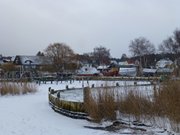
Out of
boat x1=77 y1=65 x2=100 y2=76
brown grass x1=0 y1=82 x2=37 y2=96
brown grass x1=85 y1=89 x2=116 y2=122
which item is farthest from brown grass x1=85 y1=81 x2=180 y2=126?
boat x1=77 y1=65 x2=100 y2=76

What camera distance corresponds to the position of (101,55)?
107438 millimetres

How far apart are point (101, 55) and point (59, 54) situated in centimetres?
3798

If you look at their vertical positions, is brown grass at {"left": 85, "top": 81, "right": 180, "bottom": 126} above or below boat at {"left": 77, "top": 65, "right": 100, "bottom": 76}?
below

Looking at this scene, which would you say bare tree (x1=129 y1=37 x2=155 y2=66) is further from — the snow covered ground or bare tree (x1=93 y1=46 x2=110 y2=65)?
the snow covered ground

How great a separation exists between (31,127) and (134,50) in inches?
3079

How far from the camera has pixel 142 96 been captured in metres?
10.2

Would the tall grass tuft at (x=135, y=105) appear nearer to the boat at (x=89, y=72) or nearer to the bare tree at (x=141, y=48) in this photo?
the boat at (x=89, y=72)

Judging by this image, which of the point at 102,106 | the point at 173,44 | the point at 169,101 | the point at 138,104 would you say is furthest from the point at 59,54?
the point at 169,101

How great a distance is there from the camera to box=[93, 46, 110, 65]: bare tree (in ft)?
351

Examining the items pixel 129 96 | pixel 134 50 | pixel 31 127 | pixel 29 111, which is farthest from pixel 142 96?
pixel 134 50

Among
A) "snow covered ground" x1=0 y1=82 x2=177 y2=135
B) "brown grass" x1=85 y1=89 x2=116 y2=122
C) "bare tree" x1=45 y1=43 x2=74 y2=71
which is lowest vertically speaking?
"snow covered ground" x1=0 y1=82 x2=177 y2=135

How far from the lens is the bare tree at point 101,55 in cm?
10685

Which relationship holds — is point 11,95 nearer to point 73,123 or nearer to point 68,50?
point 73,123

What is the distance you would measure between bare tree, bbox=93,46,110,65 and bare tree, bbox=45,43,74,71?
115 ft
